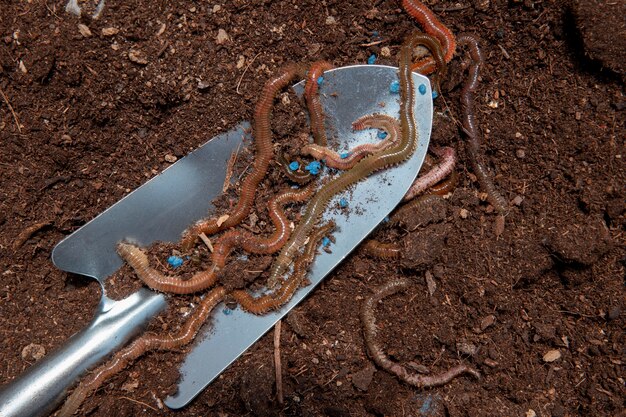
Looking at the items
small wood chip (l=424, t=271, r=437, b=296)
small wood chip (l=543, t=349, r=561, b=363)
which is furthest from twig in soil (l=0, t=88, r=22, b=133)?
small wood chip (l=543, t=349, r=561, b=363)

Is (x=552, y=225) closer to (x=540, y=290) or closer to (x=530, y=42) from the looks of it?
(x=540, y=290)

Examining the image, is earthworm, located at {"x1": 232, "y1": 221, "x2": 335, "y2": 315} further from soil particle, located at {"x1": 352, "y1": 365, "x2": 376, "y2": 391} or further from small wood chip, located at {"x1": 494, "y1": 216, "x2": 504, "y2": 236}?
small wood chip, located at {"x1": 494, "y1": 216, "x2": 504, "y2": 236}

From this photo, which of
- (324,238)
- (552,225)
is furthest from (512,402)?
(324,238)

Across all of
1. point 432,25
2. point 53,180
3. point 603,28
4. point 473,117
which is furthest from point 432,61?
point 53,180

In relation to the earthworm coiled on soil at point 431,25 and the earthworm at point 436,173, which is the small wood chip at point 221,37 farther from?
the earthworm at point 436,173

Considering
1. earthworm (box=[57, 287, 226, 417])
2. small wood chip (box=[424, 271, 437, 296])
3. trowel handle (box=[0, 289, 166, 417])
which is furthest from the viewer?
small wood chip (box=[424, 271, 437, 296])

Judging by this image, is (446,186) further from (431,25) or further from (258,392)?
(258,392)
